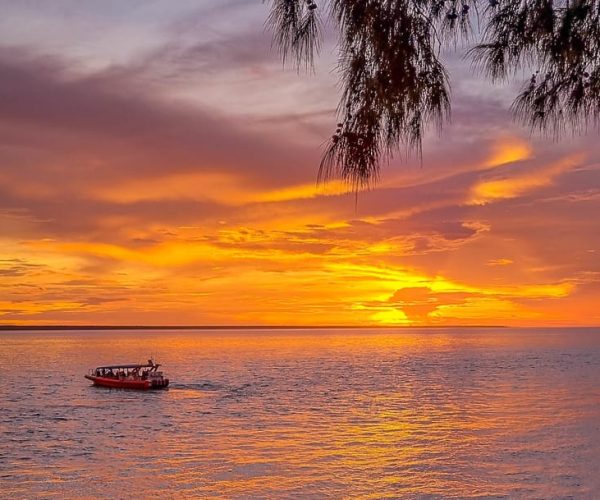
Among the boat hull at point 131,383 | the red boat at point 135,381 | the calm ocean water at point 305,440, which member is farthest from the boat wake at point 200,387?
the red boat at point 135,381

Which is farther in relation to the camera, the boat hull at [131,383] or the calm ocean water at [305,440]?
the boat hull at [131,383]

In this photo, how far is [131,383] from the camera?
7838 centimetres

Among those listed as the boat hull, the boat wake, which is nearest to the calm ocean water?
the boat wake

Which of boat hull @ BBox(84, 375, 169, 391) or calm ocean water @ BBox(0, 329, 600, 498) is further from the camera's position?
boat hull @ BBox(84, 375, 169, 391)

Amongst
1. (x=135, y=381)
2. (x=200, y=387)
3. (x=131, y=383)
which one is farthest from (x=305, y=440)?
(x=200, y=387)

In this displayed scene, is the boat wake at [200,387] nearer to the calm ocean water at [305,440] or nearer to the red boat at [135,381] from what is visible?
the calm ocean water at [305,440]

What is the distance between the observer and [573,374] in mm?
96500

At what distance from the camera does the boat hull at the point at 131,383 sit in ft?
254

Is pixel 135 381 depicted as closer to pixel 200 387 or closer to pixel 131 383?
pixel 131 383

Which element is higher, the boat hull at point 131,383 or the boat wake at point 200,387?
the boat hull at point 131,383

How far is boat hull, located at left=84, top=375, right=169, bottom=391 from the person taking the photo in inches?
3044

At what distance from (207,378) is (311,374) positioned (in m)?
15.8

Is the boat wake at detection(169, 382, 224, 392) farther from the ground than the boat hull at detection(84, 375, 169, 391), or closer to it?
closer to it

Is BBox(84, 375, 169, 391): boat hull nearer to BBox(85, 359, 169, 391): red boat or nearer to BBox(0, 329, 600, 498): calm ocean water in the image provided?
BBox(85, 359, 169, 391): red boat
